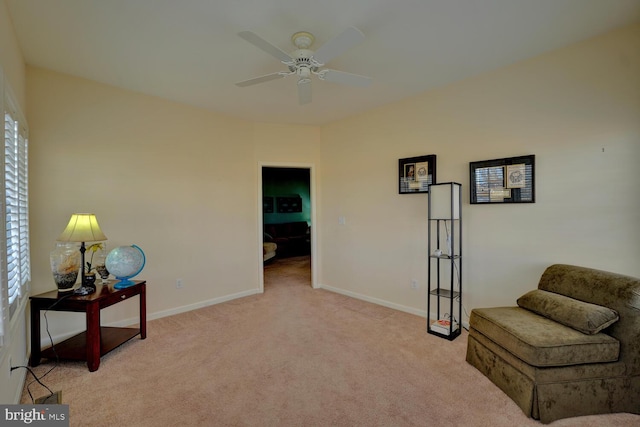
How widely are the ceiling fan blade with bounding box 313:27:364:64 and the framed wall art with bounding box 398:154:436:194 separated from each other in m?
1.85

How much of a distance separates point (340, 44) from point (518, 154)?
202 cm

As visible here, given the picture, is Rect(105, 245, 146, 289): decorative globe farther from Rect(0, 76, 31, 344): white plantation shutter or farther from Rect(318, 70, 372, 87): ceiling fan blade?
Rect(318, 70, 372, 87): ceiling fan blade

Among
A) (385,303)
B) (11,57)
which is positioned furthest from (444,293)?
(11,57)

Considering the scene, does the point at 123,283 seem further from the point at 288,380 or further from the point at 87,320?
the point at 288,380

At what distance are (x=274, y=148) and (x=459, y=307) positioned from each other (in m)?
3.31

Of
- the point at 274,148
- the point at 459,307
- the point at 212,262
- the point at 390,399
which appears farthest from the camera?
the point at 274,148

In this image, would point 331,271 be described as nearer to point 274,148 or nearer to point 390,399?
point 274,148

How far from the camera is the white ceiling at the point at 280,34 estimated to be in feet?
6.36

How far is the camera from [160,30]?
85.4 inches

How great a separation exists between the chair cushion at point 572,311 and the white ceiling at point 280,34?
201 cm

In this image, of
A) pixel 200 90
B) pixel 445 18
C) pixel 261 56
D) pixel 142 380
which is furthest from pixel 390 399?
pixel 200 90

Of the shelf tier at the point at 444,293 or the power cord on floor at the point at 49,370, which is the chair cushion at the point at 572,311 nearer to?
the shelf tier at the point at 444,293

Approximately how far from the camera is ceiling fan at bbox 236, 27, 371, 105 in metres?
1.78

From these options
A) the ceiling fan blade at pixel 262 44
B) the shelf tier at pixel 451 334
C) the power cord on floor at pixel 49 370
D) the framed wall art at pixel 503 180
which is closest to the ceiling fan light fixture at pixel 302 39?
the ceiling fan blade at pixel 262 44
